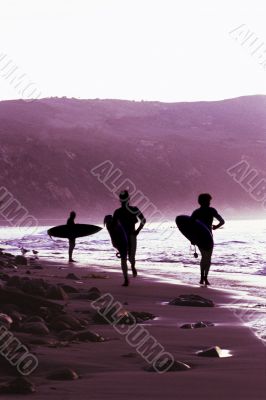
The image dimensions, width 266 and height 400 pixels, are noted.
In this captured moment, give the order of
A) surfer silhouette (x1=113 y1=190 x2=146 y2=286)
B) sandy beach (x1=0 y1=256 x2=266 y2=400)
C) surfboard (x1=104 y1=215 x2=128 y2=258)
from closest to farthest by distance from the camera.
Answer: sandy beach (x1=0 y1=256 x2=266 y2=400) < surfboard (x1=104 y1=215 x2=128 y2=258) < surfer silhouette (x1=113 y1=190 x2=146 y2=286)

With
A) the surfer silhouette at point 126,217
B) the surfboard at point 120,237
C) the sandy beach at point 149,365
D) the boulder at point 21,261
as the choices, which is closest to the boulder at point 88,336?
the sandy beach at point 149,365

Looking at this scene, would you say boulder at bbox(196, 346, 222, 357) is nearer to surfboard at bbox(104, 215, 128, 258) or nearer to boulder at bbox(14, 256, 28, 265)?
surfboard at bbox(104, 215, 128, 258)

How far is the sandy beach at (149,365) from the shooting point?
5.24 m

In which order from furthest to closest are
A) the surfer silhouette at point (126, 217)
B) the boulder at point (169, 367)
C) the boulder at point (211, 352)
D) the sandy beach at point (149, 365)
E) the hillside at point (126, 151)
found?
the hillside at point (126, 151)
the surfer silhouette at point (126, 217)
the boulder at point (211, 352)
the boulder at point (169, 367)
the sandy beach at point (149, 365)

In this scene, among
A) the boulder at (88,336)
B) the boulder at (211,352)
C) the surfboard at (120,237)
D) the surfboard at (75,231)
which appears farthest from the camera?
the surfboard at (75,231)

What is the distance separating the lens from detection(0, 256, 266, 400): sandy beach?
524cm

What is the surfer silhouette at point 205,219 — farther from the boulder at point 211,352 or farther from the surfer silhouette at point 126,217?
the boulder at point 211,352

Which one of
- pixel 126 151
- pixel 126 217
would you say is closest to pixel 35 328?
pixel 126 217

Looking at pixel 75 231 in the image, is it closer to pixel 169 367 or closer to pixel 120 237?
pixel 120 237

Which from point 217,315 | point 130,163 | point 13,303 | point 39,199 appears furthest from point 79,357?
point 130,163

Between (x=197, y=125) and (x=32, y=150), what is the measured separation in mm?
54372

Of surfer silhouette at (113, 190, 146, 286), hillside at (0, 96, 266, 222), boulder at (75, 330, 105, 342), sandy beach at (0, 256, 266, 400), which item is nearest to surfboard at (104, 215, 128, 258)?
surfer silhouette at (113, 190, 146, 286)

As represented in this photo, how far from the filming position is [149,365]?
614 cm

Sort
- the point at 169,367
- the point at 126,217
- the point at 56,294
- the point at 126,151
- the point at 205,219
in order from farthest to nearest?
1. the point at 126,151
2. the point at 205,219
3. the point at 126,217
4. the point at 56,294
5. the point at 169,367
